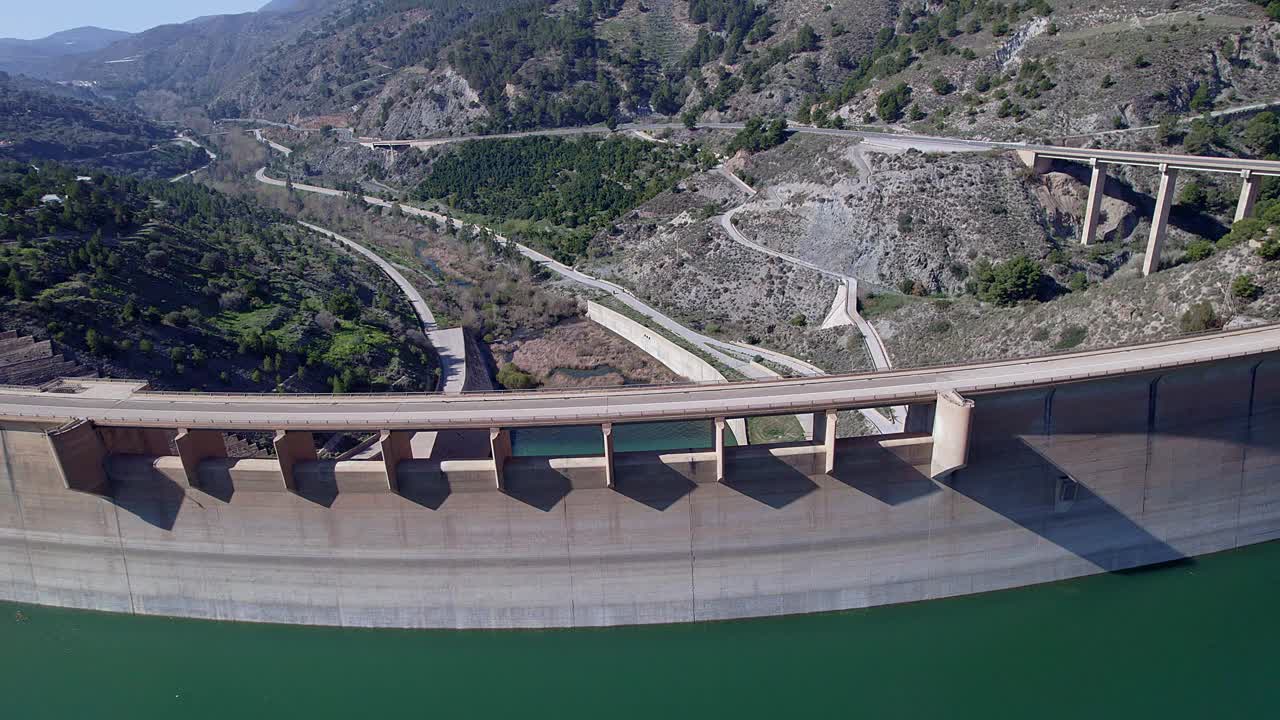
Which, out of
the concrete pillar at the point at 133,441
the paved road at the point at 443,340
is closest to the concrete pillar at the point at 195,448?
the concrete pillar at the point at 133,441

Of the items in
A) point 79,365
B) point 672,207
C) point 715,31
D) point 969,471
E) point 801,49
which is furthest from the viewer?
point 715,31

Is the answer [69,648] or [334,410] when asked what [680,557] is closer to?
[334,410]

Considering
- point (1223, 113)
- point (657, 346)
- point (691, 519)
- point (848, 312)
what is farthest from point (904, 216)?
point (691, 519)

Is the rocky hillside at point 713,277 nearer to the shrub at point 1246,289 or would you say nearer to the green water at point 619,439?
the green water at point 619,439

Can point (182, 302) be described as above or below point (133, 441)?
above

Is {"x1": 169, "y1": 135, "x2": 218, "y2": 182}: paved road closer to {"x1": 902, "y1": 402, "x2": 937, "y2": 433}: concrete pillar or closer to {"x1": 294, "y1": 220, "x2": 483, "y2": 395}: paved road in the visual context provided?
{"x1": 294, "y1": 220, "x2": 483, "y2": 395}: paved road

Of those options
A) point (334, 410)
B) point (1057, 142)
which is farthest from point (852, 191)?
point (334, 410)

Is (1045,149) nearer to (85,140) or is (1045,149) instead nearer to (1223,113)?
(1223,113)
